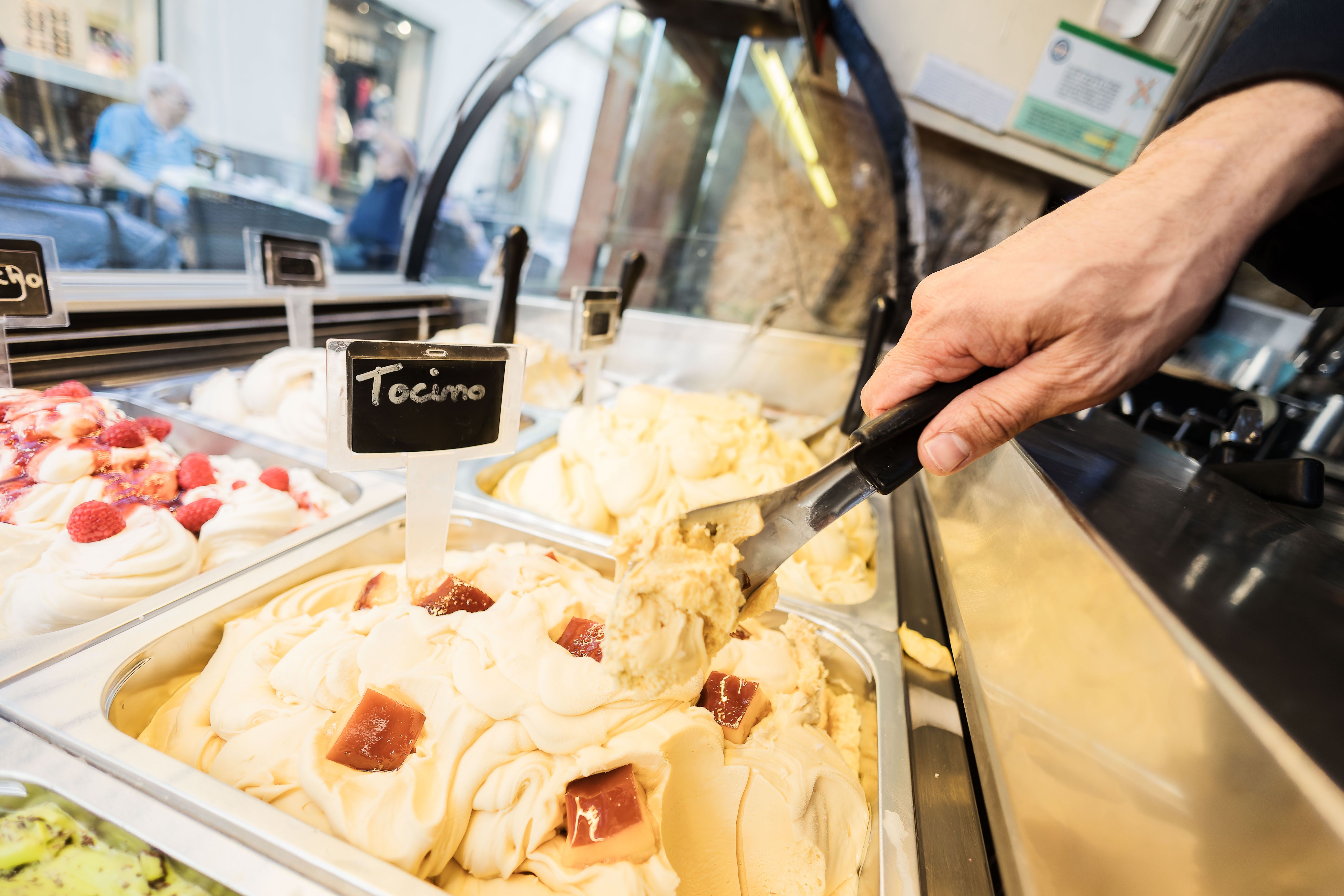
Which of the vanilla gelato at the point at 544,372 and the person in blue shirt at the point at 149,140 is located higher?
the person in blue shirt at the point at 149,140

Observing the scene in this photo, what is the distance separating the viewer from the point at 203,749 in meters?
0.80

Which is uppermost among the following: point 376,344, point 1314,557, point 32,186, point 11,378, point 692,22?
point 692,22

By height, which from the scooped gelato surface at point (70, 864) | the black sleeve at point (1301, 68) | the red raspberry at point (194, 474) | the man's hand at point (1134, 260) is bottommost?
the scooped gelato surface at point (70, 864)

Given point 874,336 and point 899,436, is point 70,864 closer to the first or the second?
point 899,436

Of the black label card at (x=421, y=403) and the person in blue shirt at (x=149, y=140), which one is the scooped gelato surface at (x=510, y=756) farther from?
the person in blue shirt at (x=149, y=140)

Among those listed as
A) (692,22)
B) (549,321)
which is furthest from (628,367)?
(692,22)

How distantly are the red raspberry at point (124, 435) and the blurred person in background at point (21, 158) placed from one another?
7.94ft

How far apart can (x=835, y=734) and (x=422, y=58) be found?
9.84 meters

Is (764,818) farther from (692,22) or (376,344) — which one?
(692,22)

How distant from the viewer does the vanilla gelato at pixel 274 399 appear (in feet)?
5.40

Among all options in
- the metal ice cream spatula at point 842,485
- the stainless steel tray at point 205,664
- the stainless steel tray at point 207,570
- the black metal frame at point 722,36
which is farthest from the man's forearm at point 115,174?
the metal ice cream spatula at point 842,485

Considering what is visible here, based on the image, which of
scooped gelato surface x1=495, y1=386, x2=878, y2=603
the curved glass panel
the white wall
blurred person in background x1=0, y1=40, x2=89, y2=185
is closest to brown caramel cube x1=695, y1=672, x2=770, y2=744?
scooped gelato surface x1=495, y1=386, x2=878, y2=603

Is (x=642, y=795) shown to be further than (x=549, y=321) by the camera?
No

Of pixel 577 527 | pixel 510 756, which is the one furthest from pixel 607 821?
pixel 577 527
